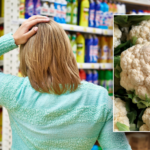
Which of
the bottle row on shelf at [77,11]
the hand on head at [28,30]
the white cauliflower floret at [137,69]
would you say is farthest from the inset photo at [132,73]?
the bottle row on shelf at [77,11]

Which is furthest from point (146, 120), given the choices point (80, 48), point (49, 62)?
point (80, 48)

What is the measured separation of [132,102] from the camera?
80 cm

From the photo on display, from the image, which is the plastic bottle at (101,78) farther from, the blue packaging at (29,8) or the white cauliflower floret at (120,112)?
the white cauliflower floret at (120,112)

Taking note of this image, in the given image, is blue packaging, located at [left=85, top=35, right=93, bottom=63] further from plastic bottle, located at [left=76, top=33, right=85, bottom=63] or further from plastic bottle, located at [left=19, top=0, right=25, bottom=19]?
plastic bottle, located at [left=19, top=0, right=25, bottom=19]

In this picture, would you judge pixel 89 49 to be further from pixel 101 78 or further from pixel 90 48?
pixel 101 78

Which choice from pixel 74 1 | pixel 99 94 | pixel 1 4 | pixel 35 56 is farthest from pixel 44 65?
pixel 1 4

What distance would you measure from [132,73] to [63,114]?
1.03ft

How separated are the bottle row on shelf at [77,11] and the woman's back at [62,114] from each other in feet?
3.24

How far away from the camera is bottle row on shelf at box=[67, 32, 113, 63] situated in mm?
1863

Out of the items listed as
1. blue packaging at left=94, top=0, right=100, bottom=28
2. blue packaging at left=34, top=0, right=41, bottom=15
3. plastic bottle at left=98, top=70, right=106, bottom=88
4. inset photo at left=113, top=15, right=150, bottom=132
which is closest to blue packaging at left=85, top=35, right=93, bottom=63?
blue packaging at left=94, top=0, right=100, bottom=28

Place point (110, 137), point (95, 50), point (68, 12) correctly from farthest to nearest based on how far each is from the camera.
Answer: point (95, 50) < point (68, 12) < point (110, 137)

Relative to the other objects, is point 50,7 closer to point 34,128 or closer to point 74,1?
point 74,1

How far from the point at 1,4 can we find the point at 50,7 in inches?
20.3

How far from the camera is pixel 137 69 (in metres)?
0.76
